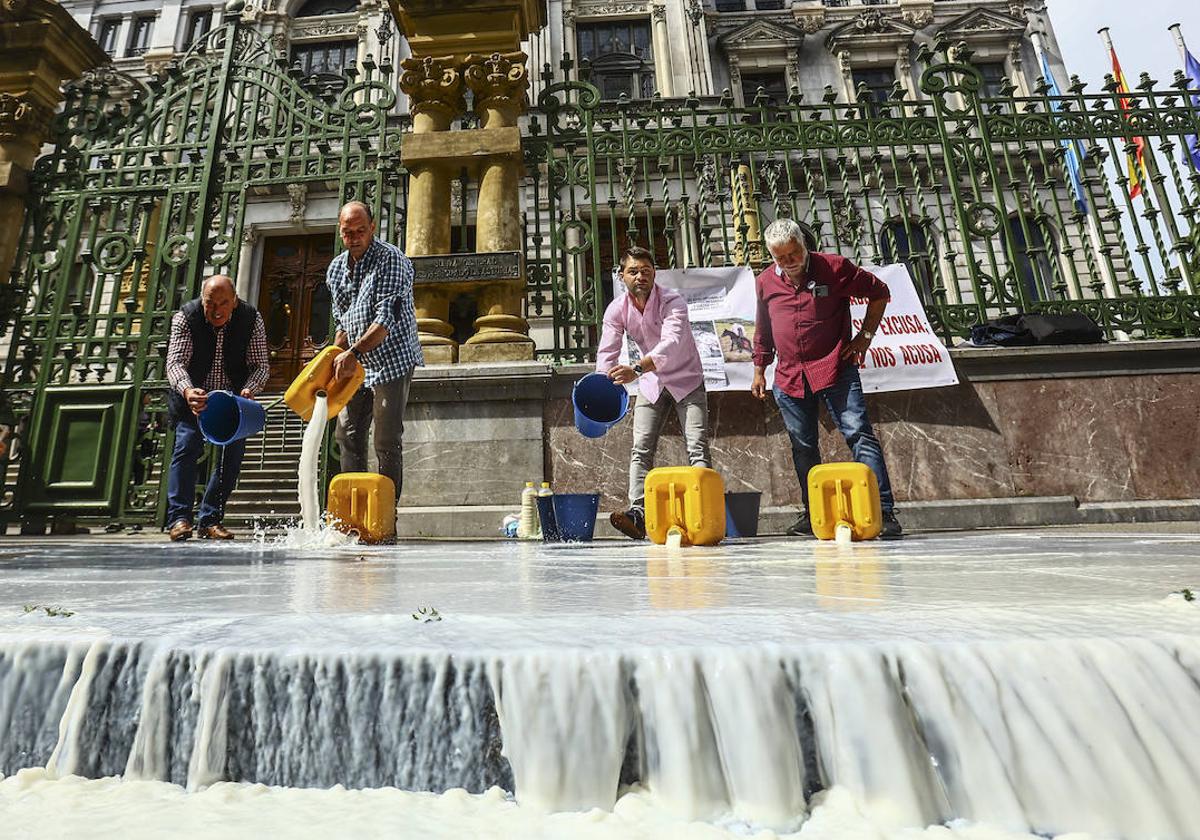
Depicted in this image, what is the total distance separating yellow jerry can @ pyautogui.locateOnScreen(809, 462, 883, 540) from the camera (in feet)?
10.5

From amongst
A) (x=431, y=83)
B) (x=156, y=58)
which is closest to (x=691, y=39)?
(x=431, y=83)

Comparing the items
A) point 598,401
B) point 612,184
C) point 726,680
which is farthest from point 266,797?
point 612,184

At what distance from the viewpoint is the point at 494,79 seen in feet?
19.4

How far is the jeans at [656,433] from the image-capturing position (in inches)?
162

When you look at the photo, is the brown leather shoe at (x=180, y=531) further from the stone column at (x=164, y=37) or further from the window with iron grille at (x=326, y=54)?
the stone column at (x=164, y=37)

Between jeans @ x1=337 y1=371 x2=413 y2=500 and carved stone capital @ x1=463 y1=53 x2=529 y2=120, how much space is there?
3256 millimetres

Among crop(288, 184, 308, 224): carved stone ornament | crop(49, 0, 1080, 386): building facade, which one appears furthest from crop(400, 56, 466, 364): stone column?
crop(49, 0, 1080, 386): building facade

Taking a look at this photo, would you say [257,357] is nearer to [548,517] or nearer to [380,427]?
[380,427]

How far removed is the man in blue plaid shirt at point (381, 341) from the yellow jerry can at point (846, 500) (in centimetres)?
245

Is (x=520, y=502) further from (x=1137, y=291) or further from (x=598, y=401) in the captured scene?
(x=1137, y=291)

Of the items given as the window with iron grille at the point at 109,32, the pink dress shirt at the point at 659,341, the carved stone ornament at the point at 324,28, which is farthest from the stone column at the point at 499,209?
the window with iron grille at the point at 109,32

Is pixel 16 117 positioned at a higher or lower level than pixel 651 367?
higher

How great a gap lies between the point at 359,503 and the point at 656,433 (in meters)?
1.86

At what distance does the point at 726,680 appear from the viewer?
67 centimetres
